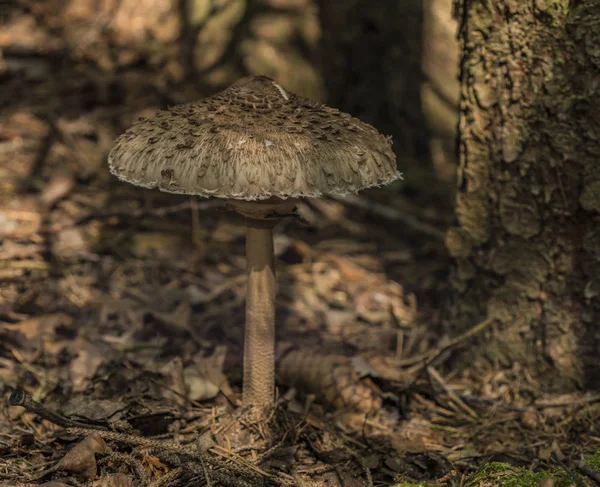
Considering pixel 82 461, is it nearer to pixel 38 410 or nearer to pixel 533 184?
pixel 38 410

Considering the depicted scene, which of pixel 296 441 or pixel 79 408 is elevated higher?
pixel 79 408

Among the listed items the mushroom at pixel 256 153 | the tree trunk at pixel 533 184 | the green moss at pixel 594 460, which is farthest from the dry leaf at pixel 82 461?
the tree trunk at pixel 533 184

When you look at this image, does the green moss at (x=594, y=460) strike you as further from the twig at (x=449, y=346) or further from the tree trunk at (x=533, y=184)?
the twig at (x=449, y=346)

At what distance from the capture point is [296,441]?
125 inches

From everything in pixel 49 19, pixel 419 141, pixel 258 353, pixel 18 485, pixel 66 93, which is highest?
pixel 49 19

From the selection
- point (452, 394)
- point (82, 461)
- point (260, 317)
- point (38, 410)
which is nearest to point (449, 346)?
point (452, 394)

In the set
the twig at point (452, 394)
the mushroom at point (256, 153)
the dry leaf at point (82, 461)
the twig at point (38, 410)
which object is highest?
the mushroom at point (256, 153)

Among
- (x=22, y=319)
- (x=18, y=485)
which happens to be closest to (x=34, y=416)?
(x=18, y=485)

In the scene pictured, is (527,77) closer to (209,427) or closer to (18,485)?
(209,427)

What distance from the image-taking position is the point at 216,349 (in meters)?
3.86

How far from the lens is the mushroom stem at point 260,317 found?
3068 mm

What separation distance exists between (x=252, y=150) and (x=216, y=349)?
5.53 feet

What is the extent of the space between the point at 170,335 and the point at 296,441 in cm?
131

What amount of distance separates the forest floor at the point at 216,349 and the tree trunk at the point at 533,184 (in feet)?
0.69
